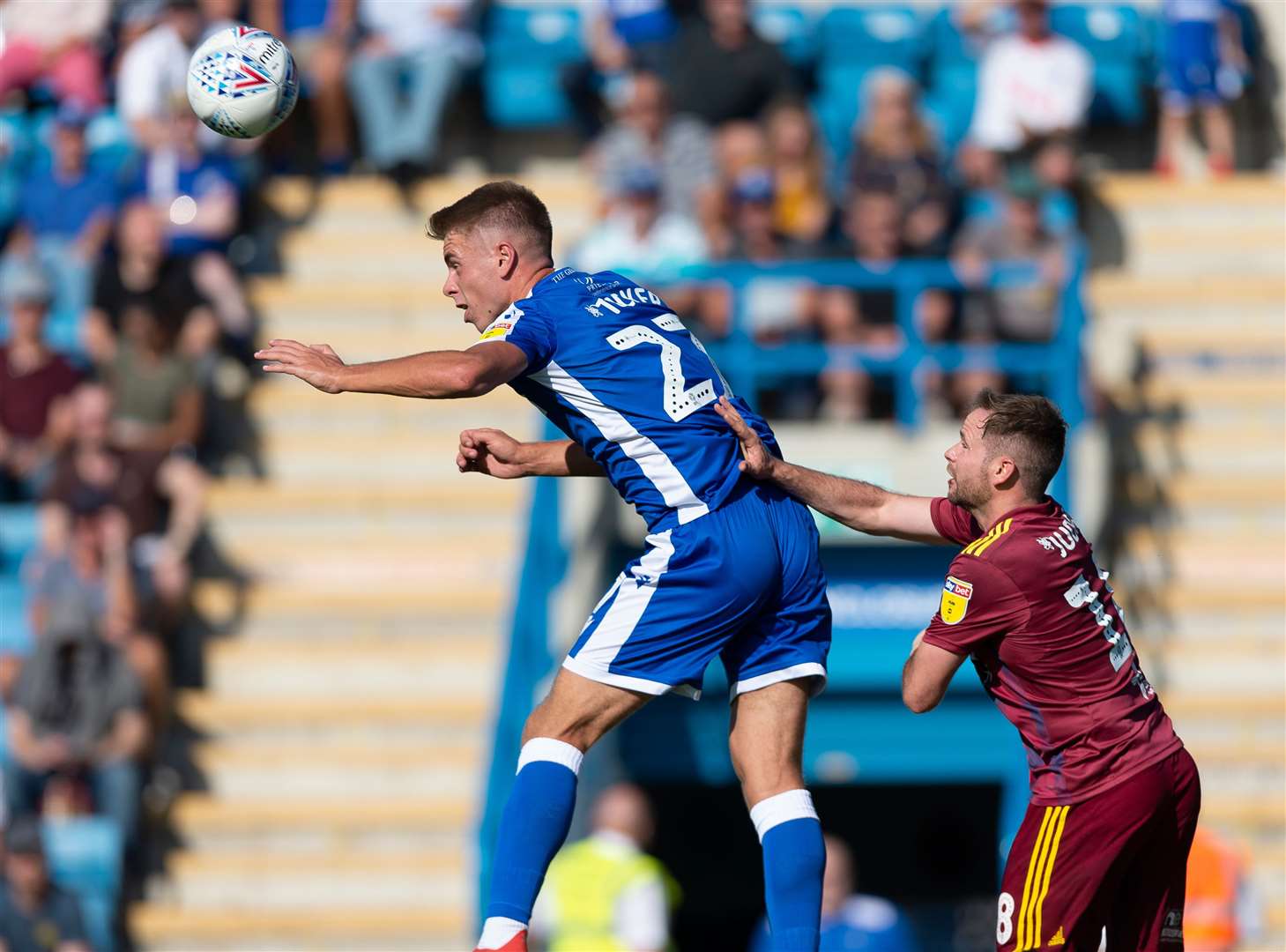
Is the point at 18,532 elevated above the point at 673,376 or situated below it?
below

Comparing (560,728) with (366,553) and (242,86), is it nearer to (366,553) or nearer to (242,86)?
(242,86)

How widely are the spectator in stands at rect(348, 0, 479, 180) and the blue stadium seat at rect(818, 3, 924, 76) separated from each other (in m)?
2.58

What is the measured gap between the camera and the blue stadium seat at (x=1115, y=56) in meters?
15.0

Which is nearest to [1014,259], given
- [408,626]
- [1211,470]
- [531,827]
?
[1211,470]

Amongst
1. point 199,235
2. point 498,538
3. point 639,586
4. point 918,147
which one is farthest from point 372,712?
point 639,586

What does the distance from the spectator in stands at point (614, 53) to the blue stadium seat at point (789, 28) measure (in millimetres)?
716

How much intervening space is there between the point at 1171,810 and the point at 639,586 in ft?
5.20

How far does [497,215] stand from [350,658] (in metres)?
6.47

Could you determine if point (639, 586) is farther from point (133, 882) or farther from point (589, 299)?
point (133, 882)

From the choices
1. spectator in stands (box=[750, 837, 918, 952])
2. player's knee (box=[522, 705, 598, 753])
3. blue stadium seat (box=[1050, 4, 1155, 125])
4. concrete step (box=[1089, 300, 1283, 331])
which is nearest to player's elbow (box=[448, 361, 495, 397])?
player's knee (box=[522, 705, 598, 753])

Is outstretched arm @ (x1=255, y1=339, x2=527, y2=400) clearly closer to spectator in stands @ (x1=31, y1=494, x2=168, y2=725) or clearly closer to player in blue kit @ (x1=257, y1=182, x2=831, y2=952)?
player in blue kit @ (x1=257, y1=182, x2=831, y2=952)

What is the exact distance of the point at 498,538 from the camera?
12.7m

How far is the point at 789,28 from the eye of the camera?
15.4 m

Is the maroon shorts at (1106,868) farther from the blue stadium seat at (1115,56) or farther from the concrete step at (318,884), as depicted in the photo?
the blue stadium seat at (1115,56)
